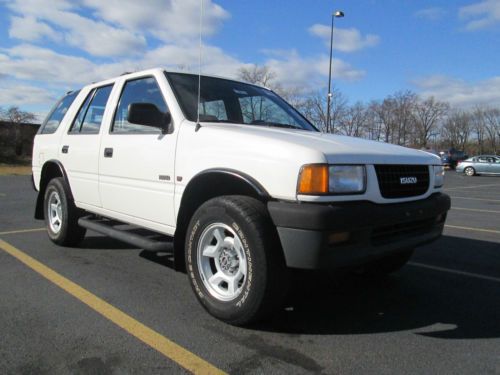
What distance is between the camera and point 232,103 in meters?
4.34

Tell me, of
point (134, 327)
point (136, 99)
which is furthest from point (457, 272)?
point (136, 99)

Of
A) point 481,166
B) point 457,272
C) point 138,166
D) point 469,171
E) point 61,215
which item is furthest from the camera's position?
point 469,171

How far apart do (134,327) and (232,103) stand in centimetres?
228

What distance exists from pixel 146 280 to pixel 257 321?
153cm

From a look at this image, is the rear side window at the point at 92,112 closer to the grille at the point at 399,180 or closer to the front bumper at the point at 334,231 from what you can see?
the front bumper at the point at 334,231

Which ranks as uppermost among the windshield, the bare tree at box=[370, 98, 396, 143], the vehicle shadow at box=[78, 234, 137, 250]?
the bare tree at box=[370, 98, 396, 143]

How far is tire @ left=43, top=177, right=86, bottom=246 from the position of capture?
521cm

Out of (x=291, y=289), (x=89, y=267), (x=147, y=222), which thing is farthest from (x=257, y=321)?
(x=89, y=267)

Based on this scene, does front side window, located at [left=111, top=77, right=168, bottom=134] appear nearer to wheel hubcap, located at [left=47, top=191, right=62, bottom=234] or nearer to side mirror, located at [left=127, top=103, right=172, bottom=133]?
side mirror, located at [left=127, top=103, right=172, bottom=133]

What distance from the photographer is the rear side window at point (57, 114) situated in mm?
5613

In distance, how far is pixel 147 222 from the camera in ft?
13.0

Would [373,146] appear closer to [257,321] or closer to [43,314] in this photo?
[257,321]

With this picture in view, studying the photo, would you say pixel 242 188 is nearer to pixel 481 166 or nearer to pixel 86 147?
pixel 86 147

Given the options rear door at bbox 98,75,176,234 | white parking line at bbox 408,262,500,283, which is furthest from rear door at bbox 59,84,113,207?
white parking line at bbox 408,262,500,283
